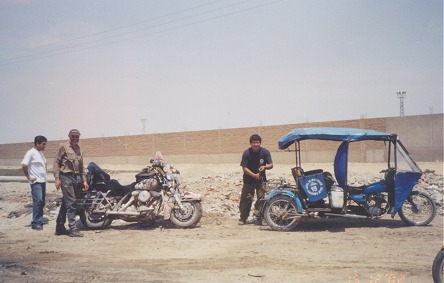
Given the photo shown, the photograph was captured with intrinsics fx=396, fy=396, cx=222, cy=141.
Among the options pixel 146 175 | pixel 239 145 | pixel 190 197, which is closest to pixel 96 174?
pixel 146 175

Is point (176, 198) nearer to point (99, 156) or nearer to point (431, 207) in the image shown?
point (431, 207)

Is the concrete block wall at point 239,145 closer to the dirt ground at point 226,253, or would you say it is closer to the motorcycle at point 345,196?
the dirt ground at point 226,253

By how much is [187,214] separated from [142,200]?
1.01 m

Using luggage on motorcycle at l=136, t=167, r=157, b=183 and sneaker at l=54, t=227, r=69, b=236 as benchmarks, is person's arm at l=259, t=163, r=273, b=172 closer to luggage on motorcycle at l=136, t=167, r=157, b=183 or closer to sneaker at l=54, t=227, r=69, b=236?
luggage on motorcycle at l=136, t=167, r=157, b=183

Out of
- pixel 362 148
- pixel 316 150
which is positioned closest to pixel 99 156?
pixel 316 150

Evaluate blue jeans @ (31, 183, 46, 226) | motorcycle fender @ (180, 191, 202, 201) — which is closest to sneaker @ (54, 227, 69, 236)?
blue jeans @ (31, 183, 46, 226)

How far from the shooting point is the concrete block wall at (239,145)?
24.5 meters

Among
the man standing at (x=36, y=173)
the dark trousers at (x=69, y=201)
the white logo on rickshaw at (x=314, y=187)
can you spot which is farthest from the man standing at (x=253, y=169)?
the man standing at (x=36, y=173)

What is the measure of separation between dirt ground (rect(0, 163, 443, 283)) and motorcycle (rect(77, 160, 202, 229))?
288 millimetres

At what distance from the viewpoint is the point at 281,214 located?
823cm

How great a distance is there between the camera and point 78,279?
5.28 meters

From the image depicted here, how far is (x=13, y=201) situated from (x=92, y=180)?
5.91 meters

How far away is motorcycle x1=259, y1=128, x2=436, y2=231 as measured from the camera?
26.7ft

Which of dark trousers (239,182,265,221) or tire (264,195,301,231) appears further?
dark trousers (239,182,265,221)
